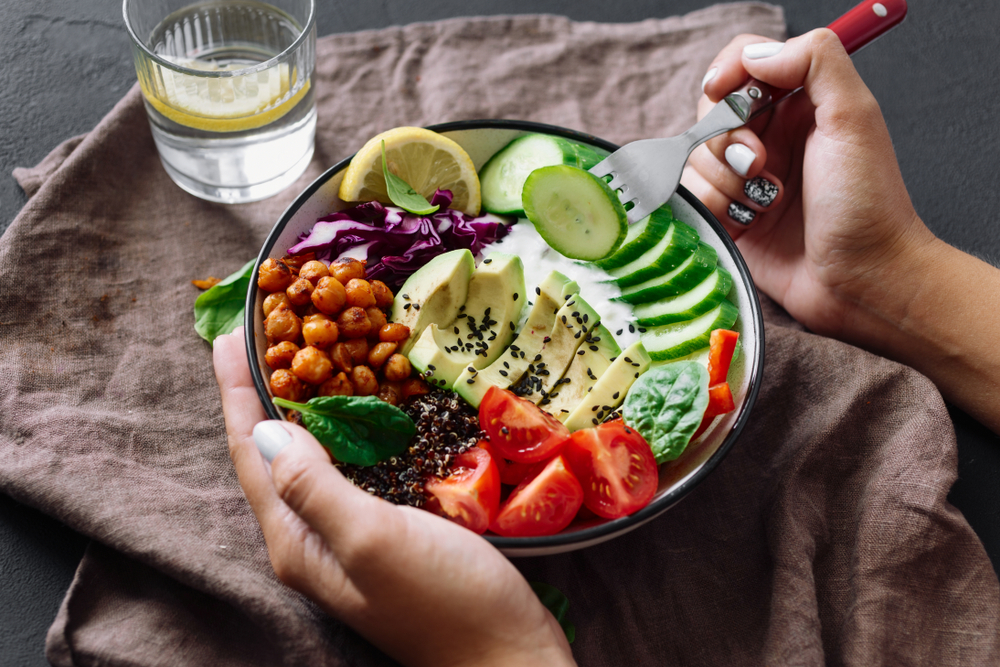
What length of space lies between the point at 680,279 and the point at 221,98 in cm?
168

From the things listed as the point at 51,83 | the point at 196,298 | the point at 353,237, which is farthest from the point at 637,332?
the point at 51,83

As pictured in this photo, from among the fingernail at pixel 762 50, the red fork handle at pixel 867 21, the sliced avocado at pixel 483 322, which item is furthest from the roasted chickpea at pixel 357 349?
the red fork handle at pixel 867 21

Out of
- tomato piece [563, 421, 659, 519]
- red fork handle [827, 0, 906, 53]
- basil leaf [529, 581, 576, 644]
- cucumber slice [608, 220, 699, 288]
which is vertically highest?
red fork handle [827, 0, 906, 53]

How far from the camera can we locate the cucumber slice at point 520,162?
253cm

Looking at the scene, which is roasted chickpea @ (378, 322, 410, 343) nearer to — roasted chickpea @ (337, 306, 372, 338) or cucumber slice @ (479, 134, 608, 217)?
roasted chickpea @ (337, 306, 372, 338)

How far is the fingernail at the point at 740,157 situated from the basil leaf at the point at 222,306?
1.76 meters

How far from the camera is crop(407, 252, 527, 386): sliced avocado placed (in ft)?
7.44

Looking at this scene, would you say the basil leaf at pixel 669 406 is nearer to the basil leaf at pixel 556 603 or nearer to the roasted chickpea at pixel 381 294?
the basil leaf at pixel 556 603

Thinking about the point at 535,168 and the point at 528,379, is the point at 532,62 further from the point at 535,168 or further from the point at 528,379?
the point at 528,379

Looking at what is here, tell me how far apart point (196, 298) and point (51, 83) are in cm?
124

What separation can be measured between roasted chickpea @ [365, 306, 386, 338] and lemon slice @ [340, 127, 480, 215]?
0.44m

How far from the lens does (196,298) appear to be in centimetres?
273

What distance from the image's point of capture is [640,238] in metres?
2.45

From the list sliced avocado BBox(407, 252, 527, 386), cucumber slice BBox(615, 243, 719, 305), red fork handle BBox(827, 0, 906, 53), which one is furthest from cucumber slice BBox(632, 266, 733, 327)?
red fork handle BBox(827, 0, 906, 53)
